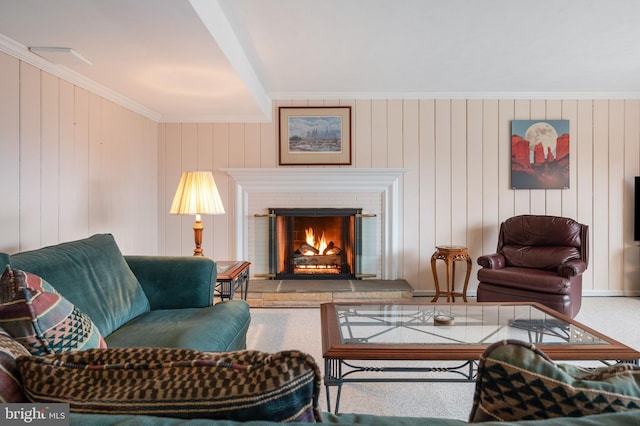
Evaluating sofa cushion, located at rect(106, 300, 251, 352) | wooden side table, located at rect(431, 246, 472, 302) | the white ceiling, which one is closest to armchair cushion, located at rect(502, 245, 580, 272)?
wooden side table, located at rect(431, 246, 472, 302)

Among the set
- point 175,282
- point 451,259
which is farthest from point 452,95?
point 175,282

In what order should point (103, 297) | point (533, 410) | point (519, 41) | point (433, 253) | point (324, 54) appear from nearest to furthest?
point (533, 410), point (103, 297), point (519, 41), point (324, 54), point (433, 253)

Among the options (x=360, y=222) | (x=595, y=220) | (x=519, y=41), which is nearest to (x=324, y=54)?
(x=519, y=41)

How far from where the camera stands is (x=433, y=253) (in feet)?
14.1

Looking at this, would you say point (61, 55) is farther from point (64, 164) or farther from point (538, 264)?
point (538, 264)

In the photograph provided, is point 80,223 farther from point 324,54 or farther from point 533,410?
point 533,410

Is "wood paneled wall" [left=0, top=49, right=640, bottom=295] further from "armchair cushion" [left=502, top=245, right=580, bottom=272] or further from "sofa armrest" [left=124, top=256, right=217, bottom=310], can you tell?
"sofa armrest" [left=124, top=256, right=217, bottom=310]

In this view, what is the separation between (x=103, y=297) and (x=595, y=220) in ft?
15.9

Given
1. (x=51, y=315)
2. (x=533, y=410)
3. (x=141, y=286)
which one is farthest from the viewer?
(x=141, y=286)

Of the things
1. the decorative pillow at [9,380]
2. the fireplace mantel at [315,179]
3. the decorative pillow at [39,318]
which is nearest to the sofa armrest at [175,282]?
the decorative pillow at [39,318]

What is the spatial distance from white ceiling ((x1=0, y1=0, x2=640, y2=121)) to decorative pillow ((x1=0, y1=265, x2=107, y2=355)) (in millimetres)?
1395

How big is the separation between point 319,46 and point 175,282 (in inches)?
81.4

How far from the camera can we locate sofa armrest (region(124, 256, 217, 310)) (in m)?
2.28

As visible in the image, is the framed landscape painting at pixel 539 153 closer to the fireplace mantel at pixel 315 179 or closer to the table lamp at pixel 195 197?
the fireplace mantel at pixel 315 179
